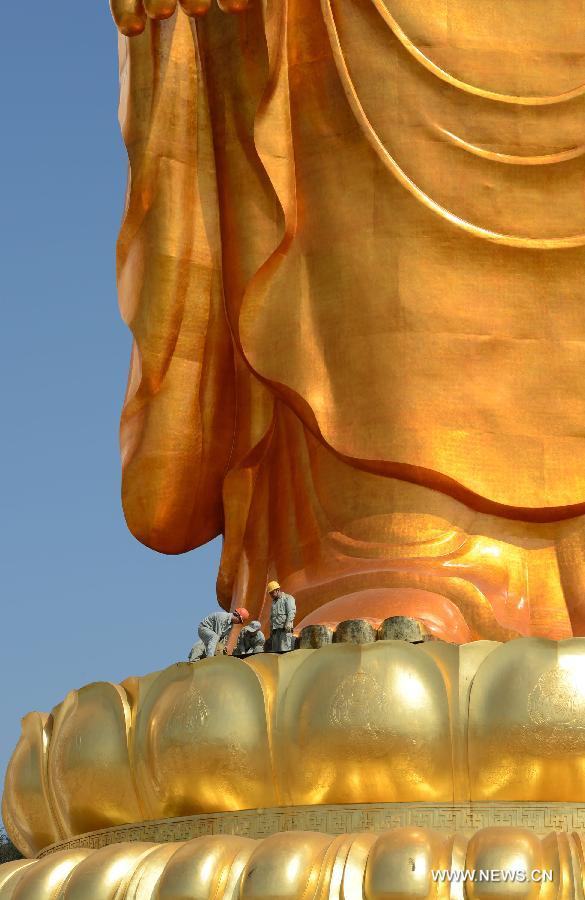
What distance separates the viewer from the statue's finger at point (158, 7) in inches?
226

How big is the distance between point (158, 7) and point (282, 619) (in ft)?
5.53

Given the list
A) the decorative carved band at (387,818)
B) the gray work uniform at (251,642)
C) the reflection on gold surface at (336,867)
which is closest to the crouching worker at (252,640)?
the gray work uniform at (251,642)

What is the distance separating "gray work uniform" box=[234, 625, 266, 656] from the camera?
17.6 ft

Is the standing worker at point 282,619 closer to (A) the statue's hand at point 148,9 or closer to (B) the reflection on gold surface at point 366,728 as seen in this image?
(B) the reflection on gold surface at point 366,728

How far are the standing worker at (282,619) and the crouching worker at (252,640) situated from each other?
0.04m

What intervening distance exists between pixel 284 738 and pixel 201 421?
1.60 m

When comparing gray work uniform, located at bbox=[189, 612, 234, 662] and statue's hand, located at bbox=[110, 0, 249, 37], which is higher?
statue's hand, located at bbox=[110, 0, 249, 37]

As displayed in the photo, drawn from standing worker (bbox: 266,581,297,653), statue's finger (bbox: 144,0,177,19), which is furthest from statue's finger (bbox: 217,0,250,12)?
standing worker (bbox: 266,581,297,653)

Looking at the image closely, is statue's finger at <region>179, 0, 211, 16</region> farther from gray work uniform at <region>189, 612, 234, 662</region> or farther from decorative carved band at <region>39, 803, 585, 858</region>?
decorative carved band at <region>39, 803, 585, 858</region>

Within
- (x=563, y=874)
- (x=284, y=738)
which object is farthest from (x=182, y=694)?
(x=563, y=874)

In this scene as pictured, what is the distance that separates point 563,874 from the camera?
4.38 metres

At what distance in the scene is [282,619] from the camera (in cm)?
536

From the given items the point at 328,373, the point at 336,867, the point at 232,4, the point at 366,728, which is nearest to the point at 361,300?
the point at 328,373

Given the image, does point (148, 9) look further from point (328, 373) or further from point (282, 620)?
point (282, 620)
